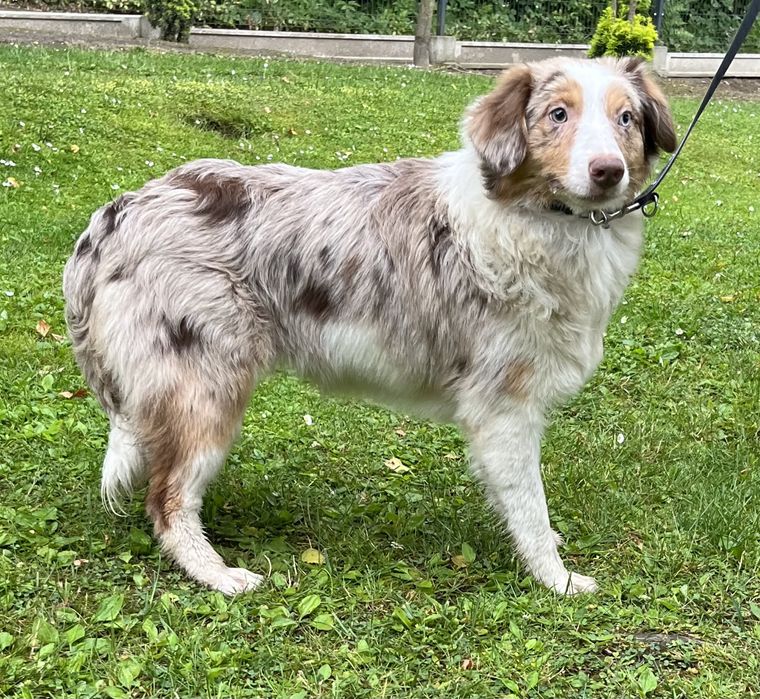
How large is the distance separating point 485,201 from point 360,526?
4.98 feet

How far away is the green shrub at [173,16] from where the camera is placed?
16.7 metres

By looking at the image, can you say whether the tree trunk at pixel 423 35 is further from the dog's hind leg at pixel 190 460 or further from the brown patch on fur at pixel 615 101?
the dog's hind leg at pixel 190 460

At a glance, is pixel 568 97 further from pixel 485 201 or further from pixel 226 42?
pixel 226 42

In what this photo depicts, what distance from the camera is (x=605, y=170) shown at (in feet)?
10.1

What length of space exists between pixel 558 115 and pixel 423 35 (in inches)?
579

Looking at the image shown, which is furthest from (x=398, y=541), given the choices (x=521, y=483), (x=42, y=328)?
(x=42, y=328)

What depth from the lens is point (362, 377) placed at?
375 cm

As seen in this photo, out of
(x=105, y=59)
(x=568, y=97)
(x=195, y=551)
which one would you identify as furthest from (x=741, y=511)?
(x=105, y=59)

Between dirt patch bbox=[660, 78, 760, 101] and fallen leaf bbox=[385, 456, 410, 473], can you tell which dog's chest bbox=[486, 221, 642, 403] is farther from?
dirt patch bbox=[660, 78, 760, 101]

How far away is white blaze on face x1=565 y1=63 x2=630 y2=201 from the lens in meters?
3.13

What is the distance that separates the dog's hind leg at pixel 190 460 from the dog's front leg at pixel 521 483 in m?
0.95

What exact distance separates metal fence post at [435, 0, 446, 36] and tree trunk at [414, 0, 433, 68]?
61.5 inches

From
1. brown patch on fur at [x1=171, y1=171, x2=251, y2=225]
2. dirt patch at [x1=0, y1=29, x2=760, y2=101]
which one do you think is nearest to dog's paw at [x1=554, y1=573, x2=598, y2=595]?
brown patch on fur at [x1=171, y1=171, x2=251, y2=225]

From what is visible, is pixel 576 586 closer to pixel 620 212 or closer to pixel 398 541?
pixel 398 541
